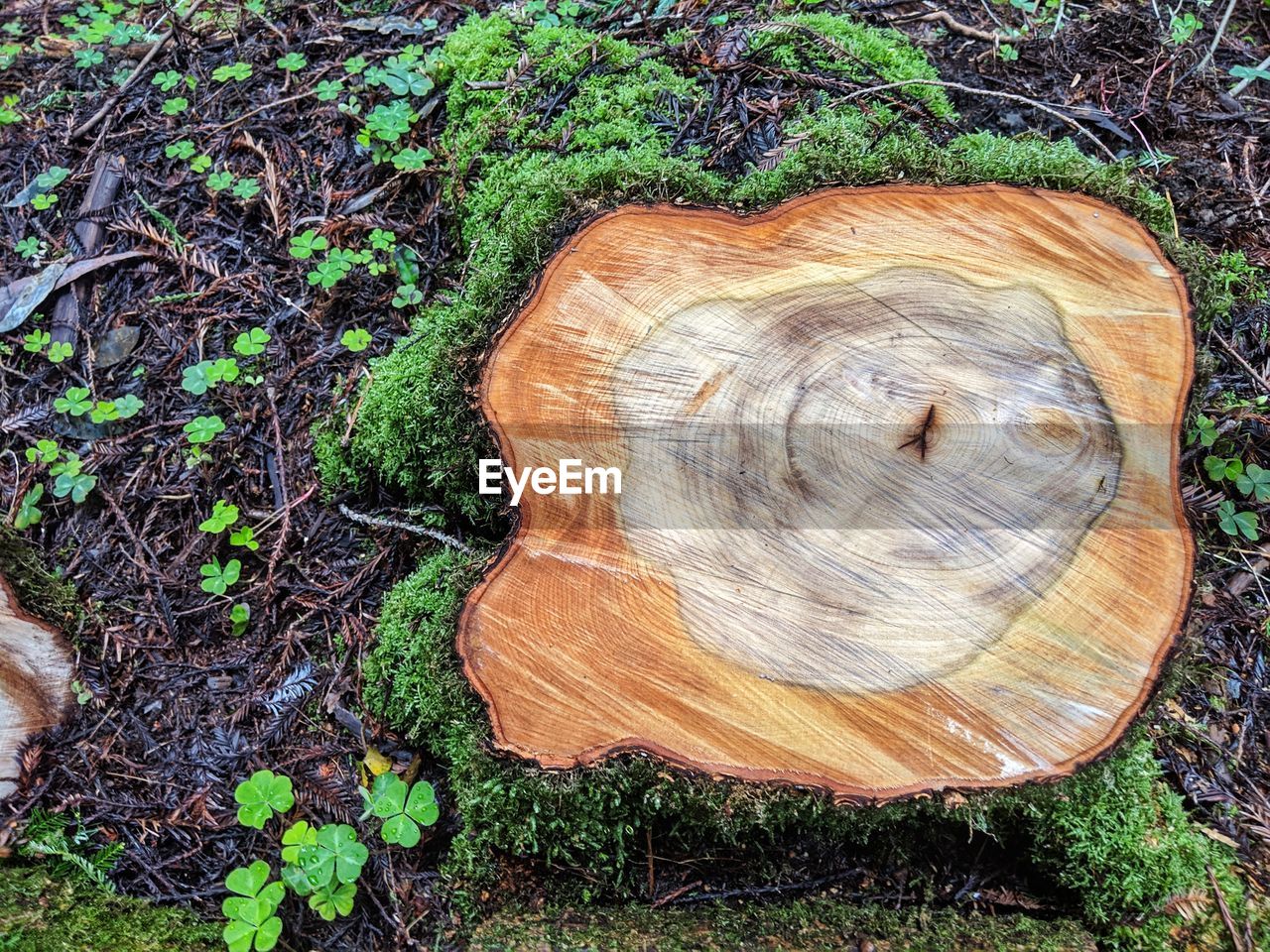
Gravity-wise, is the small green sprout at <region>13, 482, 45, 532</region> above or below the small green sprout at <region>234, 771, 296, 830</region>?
above

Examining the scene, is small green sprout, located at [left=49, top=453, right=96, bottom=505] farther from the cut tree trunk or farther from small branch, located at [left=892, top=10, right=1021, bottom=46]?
small branch, located at [left=892, top=10, right=1021, bottom=46]

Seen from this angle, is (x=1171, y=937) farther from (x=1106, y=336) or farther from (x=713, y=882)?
(x=1106, y=336)

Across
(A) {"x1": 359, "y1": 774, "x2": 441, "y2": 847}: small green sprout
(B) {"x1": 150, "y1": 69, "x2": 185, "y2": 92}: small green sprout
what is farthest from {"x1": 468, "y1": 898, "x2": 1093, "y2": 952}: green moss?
(B) {"x1": 150, "y1": 69, "x2": 185, "y2": 92}: small green sprout

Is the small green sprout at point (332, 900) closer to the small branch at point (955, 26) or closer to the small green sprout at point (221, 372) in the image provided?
the small green sprout at point (221, 372)

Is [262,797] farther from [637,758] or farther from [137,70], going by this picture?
[137,70]

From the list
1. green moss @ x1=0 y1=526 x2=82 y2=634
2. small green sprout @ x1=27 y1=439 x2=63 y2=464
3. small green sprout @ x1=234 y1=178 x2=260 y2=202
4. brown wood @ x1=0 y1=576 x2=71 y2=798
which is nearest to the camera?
brown wood @ x1=0 y1=576 x2=71 y2=798

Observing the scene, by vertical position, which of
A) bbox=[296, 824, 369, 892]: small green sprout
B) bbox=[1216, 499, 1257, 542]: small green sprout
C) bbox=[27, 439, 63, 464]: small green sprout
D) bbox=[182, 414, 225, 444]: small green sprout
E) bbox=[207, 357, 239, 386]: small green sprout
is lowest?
bbox=[296, 824, 369, 892]: small green sprout
